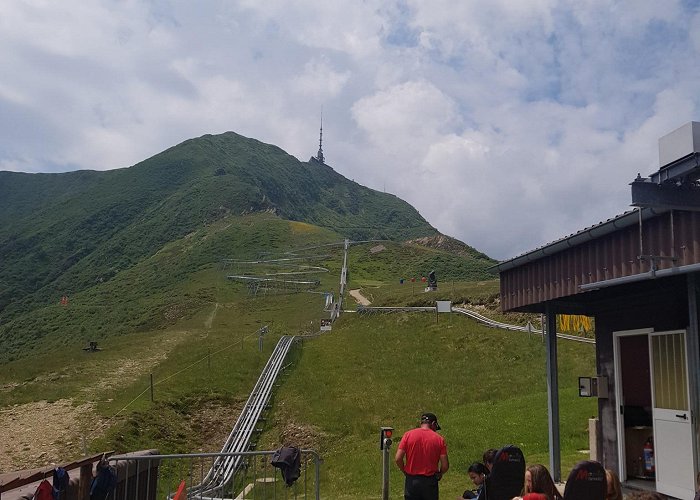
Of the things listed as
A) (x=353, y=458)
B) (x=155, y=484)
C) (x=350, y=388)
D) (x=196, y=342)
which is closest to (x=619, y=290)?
(x=155, y=484)

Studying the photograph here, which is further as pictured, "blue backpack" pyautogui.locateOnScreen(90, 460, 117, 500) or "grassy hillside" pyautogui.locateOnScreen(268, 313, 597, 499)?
"grassy hillside" pyautogui.locateOnScreen(268, 313, 597, 499)

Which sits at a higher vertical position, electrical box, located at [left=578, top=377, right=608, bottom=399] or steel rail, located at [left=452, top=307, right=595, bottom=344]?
steel rail, located at [left=452, top=307, right=595, bottom=344]

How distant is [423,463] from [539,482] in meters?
2.07

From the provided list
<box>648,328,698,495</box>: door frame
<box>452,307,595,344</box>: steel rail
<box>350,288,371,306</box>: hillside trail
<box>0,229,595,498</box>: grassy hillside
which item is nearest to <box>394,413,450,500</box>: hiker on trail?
<box>648,328,698,495</box>: door frame

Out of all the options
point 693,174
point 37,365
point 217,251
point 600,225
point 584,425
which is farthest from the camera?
point 217,251

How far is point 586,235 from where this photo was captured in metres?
9.10

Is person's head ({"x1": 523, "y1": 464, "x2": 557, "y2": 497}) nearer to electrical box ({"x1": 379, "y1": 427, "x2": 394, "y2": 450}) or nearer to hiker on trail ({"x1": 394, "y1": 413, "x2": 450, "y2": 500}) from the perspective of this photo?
hiker on trail ({"x1": 394, "y1": 413, "x2": 450, "y2": 500})

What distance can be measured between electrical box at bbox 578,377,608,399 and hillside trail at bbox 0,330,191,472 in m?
13.5

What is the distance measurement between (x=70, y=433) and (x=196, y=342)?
47.1ft

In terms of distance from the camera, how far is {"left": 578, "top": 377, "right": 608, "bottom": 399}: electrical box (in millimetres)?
10664

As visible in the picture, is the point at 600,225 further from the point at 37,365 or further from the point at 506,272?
the point at 37,365

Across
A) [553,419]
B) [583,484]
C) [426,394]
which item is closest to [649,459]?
[553,419]

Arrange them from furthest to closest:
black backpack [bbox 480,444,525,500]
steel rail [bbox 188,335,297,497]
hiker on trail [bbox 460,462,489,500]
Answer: steel rail [bbox 188,335,297,497], hiker on trail [bbox 460,462,489,500], black backpack [bbox 480,444,525,500]

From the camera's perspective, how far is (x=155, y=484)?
9.55 m
